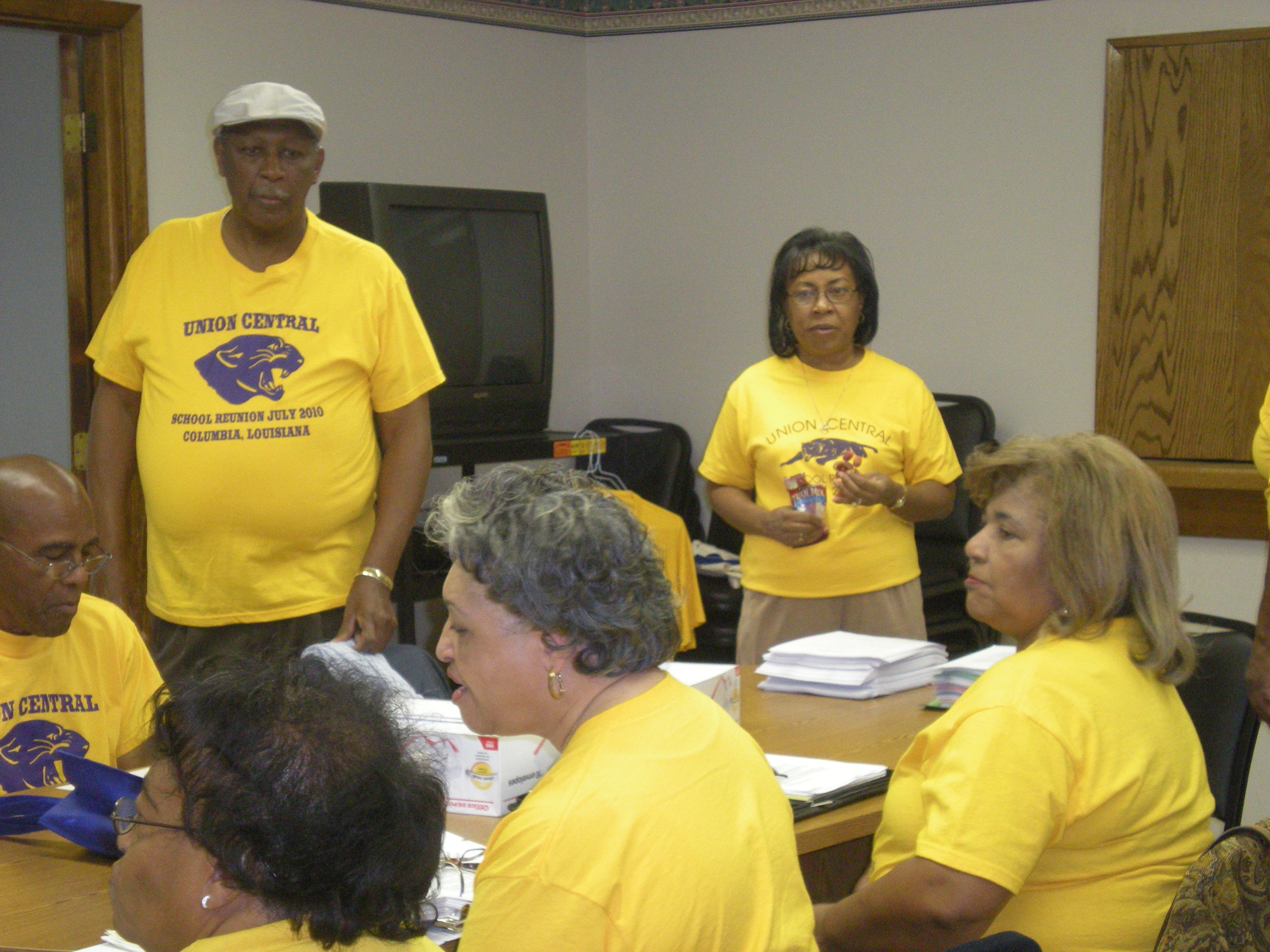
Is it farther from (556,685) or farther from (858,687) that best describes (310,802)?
(858,687)

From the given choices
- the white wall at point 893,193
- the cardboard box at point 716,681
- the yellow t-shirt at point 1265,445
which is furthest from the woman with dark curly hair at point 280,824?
the white wall at point 893,193

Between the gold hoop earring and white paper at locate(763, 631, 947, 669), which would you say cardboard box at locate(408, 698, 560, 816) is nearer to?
the gold hoop earring

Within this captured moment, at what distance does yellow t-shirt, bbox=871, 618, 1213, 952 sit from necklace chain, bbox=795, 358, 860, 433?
1.56m

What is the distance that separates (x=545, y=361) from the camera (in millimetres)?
4828

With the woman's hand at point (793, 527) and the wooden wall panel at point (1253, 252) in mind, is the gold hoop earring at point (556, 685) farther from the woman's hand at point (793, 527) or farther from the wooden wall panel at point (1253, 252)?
the wooden wall panel at point (1253, 252)

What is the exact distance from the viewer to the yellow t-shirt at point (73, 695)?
2.00 meters

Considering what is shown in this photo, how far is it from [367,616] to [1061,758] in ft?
4.41

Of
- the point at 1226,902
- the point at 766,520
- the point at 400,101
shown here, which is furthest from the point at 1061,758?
the point at 400,101

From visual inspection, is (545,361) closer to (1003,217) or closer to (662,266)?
(662,266)

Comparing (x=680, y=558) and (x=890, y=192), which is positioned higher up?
(x=890, y=192)

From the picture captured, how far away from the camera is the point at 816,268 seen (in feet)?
10.9

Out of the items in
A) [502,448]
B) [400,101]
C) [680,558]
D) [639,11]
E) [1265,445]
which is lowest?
[680,558]

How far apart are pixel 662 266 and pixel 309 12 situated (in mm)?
1617

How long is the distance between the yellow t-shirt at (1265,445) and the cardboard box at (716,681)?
4.19 feet
